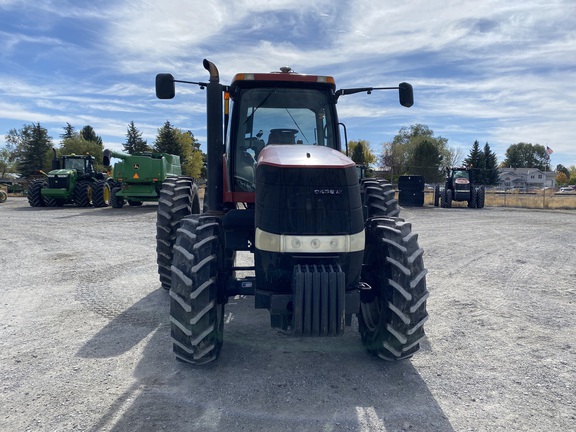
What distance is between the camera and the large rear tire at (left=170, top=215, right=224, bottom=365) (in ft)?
11.8

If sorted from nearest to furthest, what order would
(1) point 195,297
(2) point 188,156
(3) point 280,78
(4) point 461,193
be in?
(1) point 195,297
(3) point 280,78
(4) point 461,193
(2) point 188,156

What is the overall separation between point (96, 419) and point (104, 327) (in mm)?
2009

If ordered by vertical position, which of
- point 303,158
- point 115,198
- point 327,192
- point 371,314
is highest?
point 303,158

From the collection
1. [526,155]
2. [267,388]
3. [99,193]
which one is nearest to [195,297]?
[267,388]

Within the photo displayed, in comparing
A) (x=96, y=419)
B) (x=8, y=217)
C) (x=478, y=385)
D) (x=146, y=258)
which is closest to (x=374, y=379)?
(x=478, y=385)

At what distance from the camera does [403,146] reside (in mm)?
72625

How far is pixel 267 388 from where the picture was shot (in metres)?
3.51

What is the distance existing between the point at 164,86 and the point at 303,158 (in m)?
1.77

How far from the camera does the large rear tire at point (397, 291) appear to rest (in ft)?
12.0

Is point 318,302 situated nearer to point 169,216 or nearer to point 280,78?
point 280,78

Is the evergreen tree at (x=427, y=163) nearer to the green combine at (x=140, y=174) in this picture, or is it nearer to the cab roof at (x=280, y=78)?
the green combine at (x=140, y=174)

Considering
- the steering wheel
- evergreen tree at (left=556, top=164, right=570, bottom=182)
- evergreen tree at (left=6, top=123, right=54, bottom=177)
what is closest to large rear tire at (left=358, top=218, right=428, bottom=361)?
the steering wheel

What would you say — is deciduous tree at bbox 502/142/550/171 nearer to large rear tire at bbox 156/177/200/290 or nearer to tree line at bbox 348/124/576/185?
tree line at bbox 348/124/576/185

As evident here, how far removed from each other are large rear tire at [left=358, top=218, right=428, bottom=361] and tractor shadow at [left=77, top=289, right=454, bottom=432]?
0.28 metres
